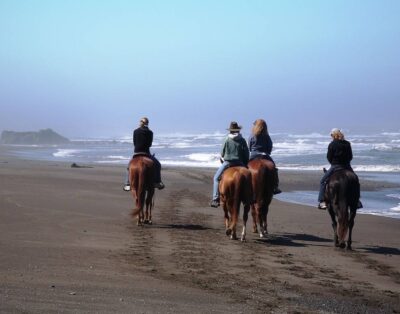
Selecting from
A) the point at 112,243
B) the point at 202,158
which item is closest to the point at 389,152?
the point at 202,158

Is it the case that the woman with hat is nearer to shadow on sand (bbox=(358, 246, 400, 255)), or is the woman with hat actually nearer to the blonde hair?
shadow on sand (bbox=(358, 246, 400, 255))

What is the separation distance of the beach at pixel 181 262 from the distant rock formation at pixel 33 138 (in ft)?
243

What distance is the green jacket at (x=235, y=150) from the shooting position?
11750 mm

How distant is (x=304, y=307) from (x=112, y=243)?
4.29 metres

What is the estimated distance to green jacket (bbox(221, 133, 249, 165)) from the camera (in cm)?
1175

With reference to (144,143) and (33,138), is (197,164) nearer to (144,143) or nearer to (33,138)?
(144,143)

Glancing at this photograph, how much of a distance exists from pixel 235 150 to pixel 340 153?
193 cm

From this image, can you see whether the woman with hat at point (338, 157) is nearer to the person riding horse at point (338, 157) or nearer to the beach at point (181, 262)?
the person riding horse at point (338, 157)

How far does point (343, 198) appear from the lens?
10938 mm

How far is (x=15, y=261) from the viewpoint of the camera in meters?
7.57

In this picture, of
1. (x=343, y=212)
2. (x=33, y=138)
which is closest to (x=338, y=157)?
(x=343, y=212)

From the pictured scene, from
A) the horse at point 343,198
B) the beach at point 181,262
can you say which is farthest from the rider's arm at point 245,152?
the horse at point 343,198

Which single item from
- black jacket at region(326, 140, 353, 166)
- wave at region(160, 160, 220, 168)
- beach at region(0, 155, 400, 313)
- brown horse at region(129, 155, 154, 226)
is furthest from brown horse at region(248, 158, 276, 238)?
wave at region(160, 160, 220, 168)

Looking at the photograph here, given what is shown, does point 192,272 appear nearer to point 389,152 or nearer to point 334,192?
point 334,192
